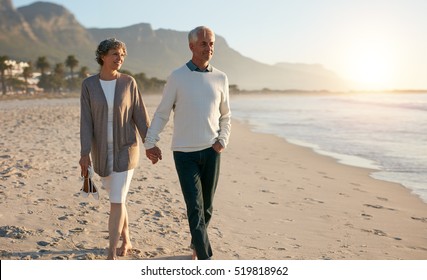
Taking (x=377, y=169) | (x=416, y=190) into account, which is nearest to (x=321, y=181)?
(x=416, y=190)

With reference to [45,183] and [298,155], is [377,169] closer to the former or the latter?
[298,155]

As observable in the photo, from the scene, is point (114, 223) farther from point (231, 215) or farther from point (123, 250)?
point (231, 215)

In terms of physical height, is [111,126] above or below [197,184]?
above

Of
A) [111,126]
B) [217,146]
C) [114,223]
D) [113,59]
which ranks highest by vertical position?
[113,59]

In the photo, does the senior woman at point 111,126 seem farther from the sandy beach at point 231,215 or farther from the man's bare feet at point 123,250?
the sandy beach at point 231,215

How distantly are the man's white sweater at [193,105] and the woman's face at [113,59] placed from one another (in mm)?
501

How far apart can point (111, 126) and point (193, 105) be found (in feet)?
2.44

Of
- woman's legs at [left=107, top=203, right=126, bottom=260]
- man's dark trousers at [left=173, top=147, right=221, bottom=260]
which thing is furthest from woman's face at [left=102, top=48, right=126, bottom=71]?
woman's legs at [left=107, top=203, right=126, bottom=260]

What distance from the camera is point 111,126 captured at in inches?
150

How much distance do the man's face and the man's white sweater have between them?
13 cm

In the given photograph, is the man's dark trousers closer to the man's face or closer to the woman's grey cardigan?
the woman's grey cardigan

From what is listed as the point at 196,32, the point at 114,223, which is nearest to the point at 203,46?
the point at 196,32

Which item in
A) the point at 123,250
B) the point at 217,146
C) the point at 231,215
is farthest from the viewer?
the point at 231,215

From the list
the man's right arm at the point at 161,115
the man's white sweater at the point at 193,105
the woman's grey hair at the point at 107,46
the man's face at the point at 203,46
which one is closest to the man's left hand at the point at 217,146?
the man's white sweater at the point at 193,105
